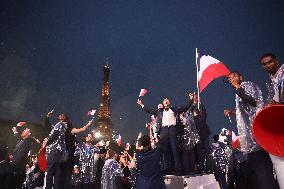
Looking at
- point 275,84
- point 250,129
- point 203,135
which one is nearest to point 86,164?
point 203,135

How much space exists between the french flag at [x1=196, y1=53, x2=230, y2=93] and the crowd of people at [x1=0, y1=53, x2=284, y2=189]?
0.88m

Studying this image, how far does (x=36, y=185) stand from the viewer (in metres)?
10.9

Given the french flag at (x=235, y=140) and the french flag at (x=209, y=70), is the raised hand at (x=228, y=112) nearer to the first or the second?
the french flag at (x=209, y=70)

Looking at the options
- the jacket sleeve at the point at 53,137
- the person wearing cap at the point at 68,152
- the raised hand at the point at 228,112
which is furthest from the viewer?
the person wearing cap at the point at 68,152

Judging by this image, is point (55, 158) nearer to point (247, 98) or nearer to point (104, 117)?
point (247, 98)

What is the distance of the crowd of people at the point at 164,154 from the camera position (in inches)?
152

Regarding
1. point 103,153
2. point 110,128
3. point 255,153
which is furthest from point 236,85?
point 110,128

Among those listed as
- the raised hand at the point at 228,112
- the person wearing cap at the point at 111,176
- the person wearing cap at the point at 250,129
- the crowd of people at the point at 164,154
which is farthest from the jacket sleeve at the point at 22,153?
the person wearing cap at the point at 250,129

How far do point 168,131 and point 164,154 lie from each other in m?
0.67

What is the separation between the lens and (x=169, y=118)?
7602 mm

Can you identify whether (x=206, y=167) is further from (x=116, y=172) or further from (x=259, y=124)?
(x=259, y=124)

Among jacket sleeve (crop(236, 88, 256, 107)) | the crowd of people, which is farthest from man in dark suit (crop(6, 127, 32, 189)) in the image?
jacket sleeve (crop(236, 88, 256, 107))

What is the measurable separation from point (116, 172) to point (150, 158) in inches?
112

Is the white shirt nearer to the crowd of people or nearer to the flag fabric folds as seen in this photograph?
the crowd of people
